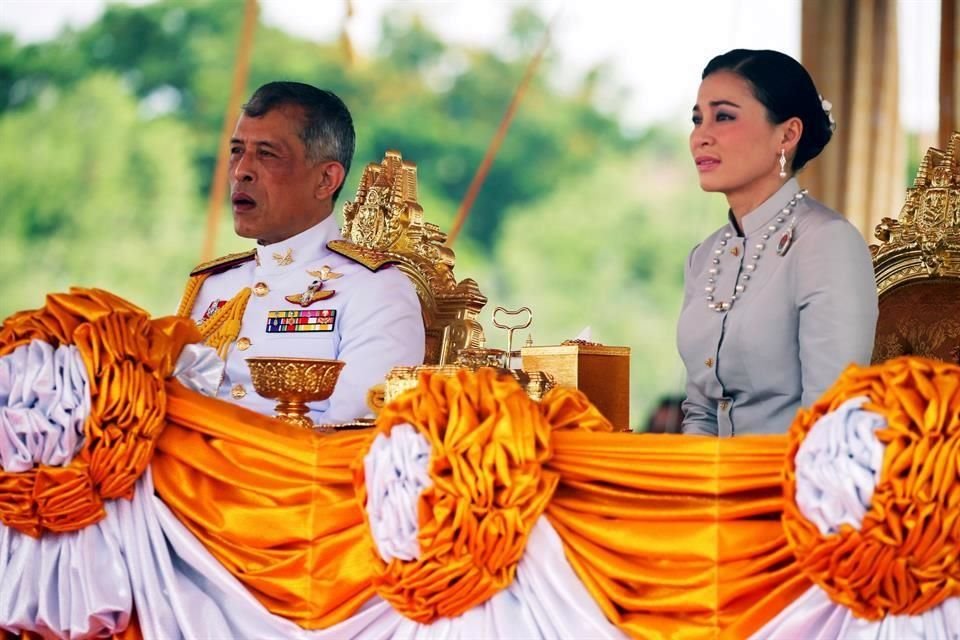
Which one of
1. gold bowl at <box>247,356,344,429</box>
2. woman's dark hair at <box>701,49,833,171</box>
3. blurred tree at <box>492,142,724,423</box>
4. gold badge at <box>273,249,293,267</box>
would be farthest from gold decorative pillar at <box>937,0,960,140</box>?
blurred tree at <box>492,142,724,423</box>

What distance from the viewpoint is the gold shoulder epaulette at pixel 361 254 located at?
109 inches

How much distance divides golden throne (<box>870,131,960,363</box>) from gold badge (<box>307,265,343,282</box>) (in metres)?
1.07

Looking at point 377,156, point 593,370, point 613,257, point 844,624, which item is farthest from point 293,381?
point 377,156

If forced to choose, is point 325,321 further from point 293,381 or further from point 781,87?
point 781,87

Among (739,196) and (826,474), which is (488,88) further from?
(826,474)

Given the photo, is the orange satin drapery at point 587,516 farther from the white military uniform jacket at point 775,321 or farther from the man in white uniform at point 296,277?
the man in white uniform at point 296,277

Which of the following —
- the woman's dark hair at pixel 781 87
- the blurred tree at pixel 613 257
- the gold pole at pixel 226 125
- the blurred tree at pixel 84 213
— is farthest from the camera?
the blurred tree at pixel 613 257

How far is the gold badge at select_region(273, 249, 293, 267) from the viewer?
280 centimetres

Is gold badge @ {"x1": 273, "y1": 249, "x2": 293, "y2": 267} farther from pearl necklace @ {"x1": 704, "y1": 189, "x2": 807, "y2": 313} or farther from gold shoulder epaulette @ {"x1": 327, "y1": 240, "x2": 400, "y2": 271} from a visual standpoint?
pearl necklace @ {"x1": 704, "y1": 189, "x2": 807, "y2": 313}

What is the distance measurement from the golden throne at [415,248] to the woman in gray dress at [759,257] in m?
0.58

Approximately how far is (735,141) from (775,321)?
12.9 inches

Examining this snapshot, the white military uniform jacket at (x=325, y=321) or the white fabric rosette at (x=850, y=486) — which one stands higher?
the white military uniform jacket at (x=325, y=321)

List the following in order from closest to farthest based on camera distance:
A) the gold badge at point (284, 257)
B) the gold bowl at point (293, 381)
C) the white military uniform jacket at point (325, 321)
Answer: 1. the gold bowl at point (293, 381)
2. the white military uniform jacket at point (325, 321)
3. the gold badge at point (284, 257)

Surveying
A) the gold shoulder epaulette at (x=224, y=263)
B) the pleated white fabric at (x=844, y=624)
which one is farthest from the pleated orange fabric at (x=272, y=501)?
the gold shoulder epaulette at (x=224, y=263)
